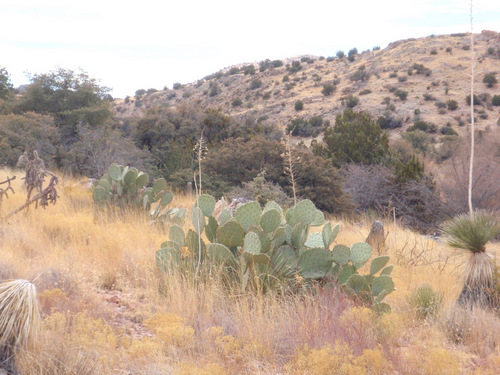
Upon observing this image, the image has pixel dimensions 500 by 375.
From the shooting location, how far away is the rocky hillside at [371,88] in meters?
37.1

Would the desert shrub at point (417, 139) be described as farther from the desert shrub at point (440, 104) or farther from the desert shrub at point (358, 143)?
the desert shrub at point (358, 143)

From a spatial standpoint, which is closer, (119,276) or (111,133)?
(119,276)

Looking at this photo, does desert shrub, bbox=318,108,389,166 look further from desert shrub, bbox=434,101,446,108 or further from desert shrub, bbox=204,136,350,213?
desert shrub, bbox=434,101,446,108

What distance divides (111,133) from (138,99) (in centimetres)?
4217

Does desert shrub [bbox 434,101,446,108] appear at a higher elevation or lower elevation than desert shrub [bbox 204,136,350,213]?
higher

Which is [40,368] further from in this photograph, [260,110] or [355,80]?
[355,80]

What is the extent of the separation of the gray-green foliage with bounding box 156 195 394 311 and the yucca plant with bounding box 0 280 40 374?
62.3 inches

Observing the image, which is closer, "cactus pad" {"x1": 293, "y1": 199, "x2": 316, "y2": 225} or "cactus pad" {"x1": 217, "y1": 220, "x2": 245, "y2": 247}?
"cactus pad" {"x1": 217, "y1": 220, "x2": 245, "y2": 247}

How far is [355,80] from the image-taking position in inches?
1834

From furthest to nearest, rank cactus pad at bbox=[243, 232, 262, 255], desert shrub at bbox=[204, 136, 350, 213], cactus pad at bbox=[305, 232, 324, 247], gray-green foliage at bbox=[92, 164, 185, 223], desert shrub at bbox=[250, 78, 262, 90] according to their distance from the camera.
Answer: desert shrub at bbox=[250, 78, 262, 90], desert shrub at bbox=[204, 136, 350, 213], gray-green foliage at bbox=[92, 164, 185, 223], cactus pad at bbox=[305, 232, 324, 247], cactus pad at bbox=[243, 232, 262, 255]

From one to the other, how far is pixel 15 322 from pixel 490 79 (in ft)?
139

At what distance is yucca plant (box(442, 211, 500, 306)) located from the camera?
4.31 m

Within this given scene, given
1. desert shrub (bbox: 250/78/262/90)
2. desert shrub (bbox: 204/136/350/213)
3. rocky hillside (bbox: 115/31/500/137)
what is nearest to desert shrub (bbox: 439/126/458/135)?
rocky hillside (bbox: 115/31/500/137)

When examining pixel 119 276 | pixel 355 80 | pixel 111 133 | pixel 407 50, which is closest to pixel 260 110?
pixel 355 80
